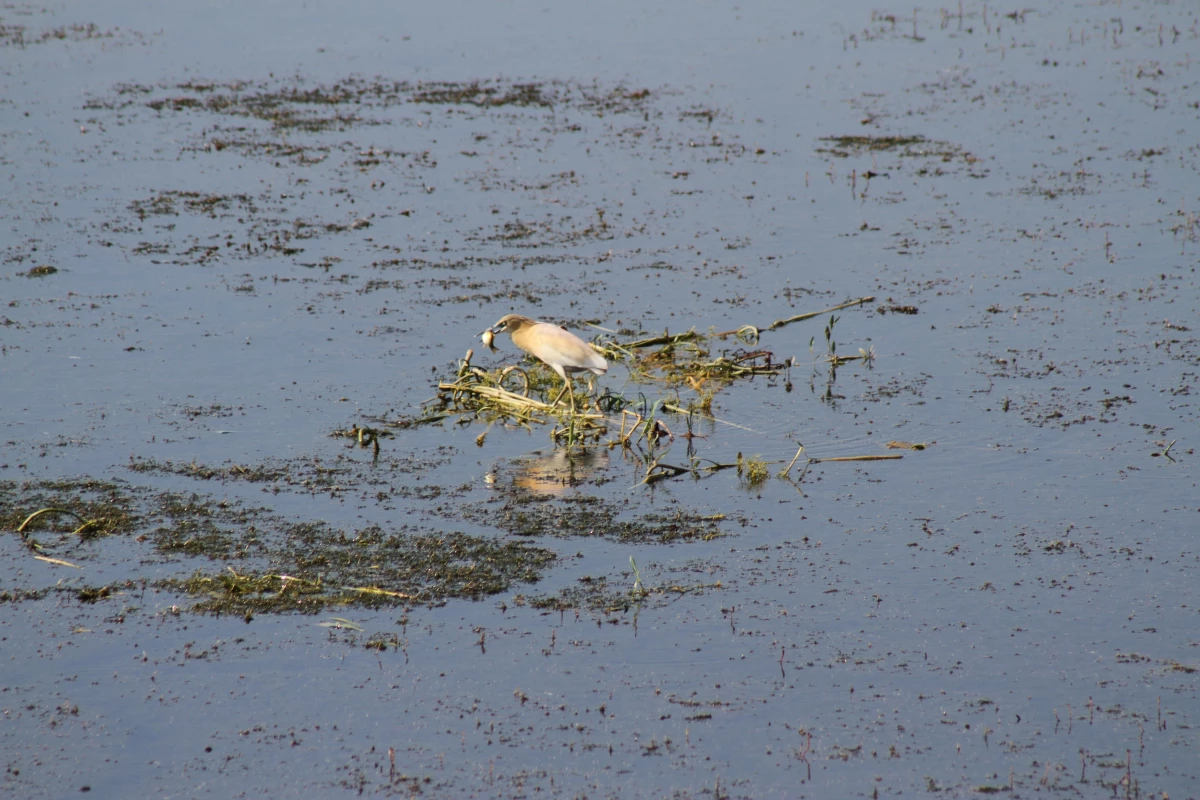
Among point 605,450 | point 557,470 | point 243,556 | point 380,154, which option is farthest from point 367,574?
point 380,154

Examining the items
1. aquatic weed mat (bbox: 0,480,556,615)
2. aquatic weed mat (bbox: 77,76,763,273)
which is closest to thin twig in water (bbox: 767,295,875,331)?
aquatic weed mat (bbox: 77,76,763,273)

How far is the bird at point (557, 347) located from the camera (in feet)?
29.6

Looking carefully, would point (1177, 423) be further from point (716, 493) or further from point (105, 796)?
point (105, 796)

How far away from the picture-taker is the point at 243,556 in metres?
7.00

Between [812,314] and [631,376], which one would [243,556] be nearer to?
[631,376]

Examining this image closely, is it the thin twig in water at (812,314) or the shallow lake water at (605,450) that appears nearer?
the shallow lake water at (605,450)

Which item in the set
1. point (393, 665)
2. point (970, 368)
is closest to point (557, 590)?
point (393, 665)

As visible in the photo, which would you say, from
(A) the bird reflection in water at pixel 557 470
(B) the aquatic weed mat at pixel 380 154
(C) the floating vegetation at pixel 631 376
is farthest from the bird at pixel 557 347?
(B) the aquatic weed mat at pixel 380 154

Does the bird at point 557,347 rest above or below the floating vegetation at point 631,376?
above

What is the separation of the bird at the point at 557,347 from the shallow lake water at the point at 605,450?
0.45 meters

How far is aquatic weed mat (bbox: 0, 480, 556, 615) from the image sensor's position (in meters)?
6.63

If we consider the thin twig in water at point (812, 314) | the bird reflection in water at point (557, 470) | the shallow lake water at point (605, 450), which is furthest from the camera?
the thin twig in water at point (812, 314)

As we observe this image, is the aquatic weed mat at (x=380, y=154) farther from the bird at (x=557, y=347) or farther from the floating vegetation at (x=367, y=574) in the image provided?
the floating vegetation at (x=367, y=574)

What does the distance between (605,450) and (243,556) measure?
108 inches
